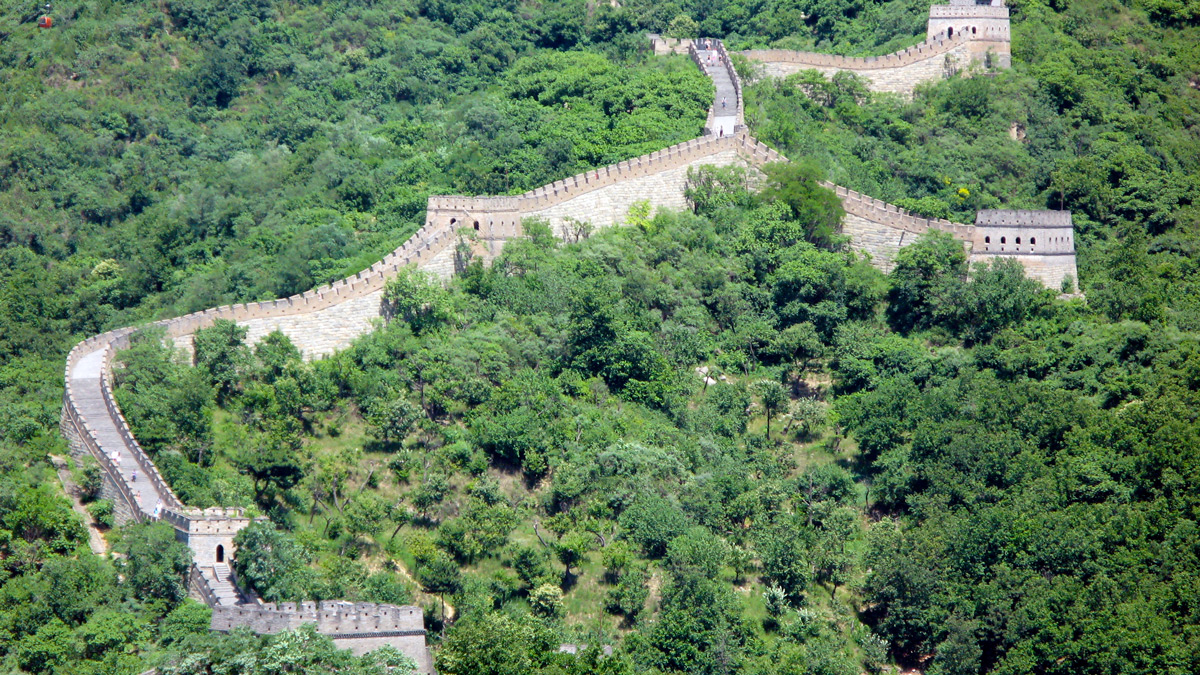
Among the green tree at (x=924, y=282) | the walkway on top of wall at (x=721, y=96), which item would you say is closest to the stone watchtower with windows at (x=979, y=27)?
the walkway on top of wall at (x=721, y=96)

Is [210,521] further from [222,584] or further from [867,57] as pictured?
[867,57]

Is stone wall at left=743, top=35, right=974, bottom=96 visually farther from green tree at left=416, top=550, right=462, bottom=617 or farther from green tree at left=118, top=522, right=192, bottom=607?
green tree at left=118, top=522, right=192, bottom=607

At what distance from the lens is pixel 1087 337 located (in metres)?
62.3

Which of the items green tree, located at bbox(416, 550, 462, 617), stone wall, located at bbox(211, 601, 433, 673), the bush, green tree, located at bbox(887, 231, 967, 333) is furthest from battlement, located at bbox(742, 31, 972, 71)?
stone wall, located at bbox(211, 601, 433, 673)

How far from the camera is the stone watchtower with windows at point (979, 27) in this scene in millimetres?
82188

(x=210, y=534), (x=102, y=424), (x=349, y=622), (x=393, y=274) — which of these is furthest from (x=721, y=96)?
(x=349, y=622)

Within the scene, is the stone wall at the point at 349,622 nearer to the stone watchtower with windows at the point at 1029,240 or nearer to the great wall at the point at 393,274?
the great wall at the point at 393,274

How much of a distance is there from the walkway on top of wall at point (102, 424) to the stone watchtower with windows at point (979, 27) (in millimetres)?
39872

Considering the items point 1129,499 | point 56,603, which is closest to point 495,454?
point 56,603

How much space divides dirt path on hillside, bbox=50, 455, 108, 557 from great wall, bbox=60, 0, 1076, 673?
0.64m

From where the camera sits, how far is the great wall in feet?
161

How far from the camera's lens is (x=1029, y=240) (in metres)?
67.1

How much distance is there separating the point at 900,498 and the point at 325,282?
20020mm

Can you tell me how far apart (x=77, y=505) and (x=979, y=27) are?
45150 millimetres
